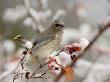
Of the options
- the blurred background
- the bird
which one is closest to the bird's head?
the bird

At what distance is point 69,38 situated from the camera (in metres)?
3.12

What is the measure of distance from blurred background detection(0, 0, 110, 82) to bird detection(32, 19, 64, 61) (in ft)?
0.60

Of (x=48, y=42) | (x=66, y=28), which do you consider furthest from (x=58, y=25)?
(x=66, y=28)

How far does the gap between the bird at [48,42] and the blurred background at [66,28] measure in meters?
0.18

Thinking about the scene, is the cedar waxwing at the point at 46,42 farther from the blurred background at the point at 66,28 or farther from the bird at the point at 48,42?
the blurred background at the point at 66,28

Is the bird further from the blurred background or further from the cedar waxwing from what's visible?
the blurred background

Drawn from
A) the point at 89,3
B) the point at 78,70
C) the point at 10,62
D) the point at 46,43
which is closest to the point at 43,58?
the point at 46,43

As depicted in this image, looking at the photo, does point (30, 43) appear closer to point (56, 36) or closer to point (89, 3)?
point (56, 36)

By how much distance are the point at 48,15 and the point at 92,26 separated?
0.94 meters

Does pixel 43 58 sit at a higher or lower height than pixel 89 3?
lower

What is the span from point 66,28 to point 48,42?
6.01 feet

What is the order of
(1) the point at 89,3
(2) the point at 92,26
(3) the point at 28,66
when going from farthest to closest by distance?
(1) the point at 89,3 → (2) the point at 92,26 → (3) the point at 28,66

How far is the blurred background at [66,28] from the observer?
2.64 metres

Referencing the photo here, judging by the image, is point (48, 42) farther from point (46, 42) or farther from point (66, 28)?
point (66, 28)
